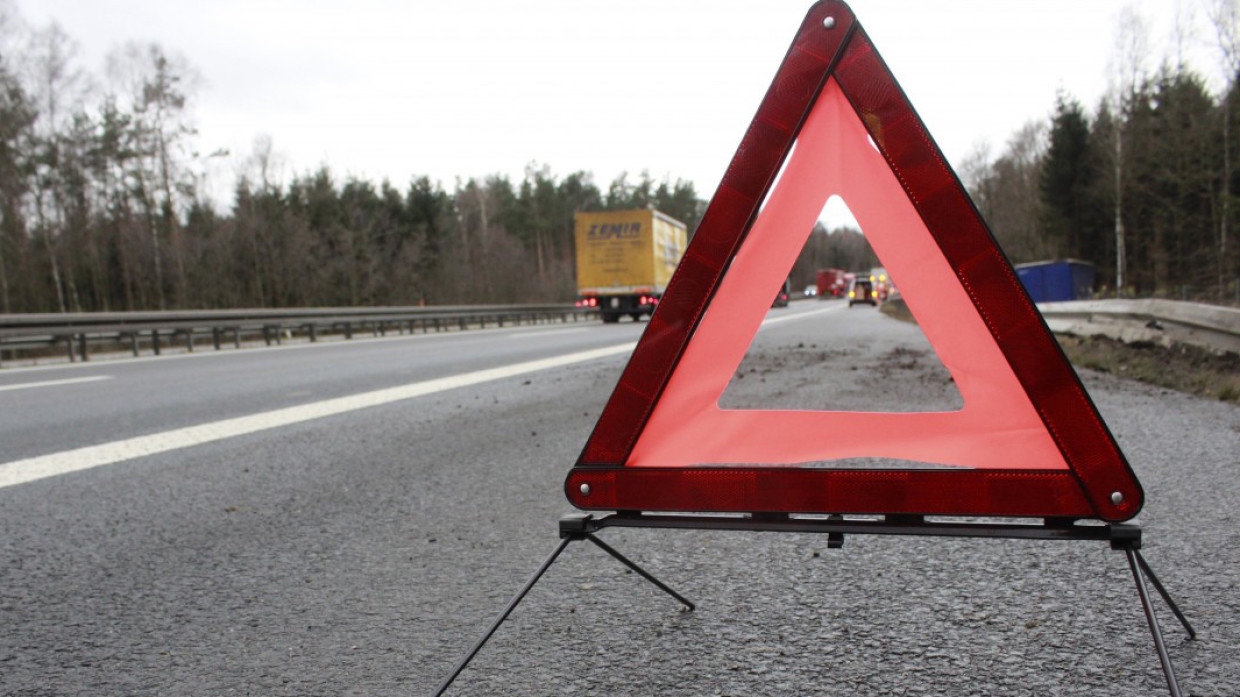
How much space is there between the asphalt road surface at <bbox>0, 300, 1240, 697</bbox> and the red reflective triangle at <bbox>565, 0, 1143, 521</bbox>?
43cm

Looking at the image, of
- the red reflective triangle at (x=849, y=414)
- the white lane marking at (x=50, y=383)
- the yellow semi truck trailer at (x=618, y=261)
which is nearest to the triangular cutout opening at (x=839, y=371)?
the red reflective triangle at (x=849, y=414)

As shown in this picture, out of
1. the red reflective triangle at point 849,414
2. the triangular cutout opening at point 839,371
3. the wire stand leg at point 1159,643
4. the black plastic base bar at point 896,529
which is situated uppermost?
the red reflective triangle at point 849,414

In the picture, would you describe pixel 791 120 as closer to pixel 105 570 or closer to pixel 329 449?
pixel 105 570

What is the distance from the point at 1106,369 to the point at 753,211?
793cm

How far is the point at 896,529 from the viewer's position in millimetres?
1735

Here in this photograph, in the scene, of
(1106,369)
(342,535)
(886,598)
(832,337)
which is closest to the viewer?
(886,598)

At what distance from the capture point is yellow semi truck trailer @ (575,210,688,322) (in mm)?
32531

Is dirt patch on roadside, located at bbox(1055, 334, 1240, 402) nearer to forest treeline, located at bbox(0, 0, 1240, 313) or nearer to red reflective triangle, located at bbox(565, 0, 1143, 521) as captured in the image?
red reflective triangle, located at bbox(565, 0, 1143, 521)

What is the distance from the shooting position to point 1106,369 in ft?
27.7

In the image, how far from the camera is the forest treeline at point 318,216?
34.8m

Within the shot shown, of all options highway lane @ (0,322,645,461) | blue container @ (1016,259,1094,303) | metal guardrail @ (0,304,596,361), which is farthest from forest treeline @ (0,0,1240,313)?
highway lane @ (0,322,645,461)

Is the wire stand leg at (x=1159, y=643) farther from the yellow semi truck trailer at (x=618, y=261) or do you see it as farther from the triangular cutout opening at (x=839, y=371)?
the yellow semi truck trailer at (x=618, y=261)

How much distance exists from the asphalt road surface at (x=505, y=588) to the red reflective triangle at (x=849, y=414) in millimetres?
430

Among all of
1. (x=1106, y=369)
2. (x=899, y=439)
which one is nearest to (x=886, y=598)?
(x=899, y=439)
